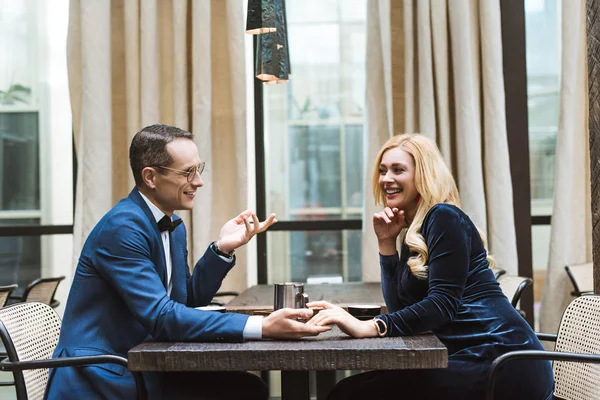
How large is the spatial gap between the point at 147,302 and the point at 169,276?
409 mm

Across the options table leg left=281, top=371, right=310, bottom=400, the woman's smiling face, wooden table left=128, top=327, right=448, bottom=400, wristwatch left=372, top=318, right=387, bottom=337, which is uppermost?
the woman's smiling face

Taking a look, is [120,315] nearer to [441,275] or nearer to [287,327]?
[287,327]

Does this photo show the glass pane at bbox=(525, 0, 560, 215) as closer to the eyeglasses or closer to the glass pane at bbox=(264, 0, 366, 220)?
the glass pane at bbox=(264, 0, 366, 220)

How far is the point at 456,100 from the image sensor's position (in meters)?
4.34

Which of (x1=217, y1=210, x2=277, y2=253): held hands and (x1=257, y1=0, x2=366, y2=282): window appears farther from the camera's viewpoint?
(x1=257, y1=0, x2=366, y2=282): window

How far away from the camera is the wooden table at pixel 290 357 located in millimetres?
1712

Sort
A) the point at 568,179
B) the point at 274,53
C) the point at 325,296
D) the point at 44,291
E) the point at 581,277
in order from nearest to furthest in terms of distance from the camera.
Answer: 1. the point at 274,53
2. the point at 325,296
3. the point at 44,291
4. the point at 581,277
5. the point at 568,179

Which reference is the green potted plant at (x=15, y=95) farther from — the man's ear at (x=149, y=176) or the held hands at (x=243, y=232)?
the man's ear at (x=149, y=176)

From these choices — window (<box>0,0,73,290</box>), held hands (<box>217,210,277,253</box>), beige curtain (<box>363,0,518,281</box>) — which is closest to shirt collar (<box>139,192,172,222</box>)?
held hands (<box>217,210,277,253</box>)

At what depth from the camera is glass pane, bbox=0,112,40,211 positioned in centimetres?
483

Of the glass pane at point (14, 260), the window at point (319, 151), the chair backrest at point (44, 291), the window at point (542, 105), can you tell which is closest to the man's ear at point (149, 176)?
the chair backrest at point (44, 291)

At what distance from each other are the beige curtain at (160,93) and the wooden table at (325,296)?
801 mm

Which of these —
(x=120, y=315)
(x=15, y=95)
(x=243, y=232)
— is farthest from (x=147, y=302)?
(x=15, y=95)

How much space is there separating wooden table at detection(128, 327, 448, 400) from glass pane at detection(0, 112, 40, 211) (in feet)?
11.2
